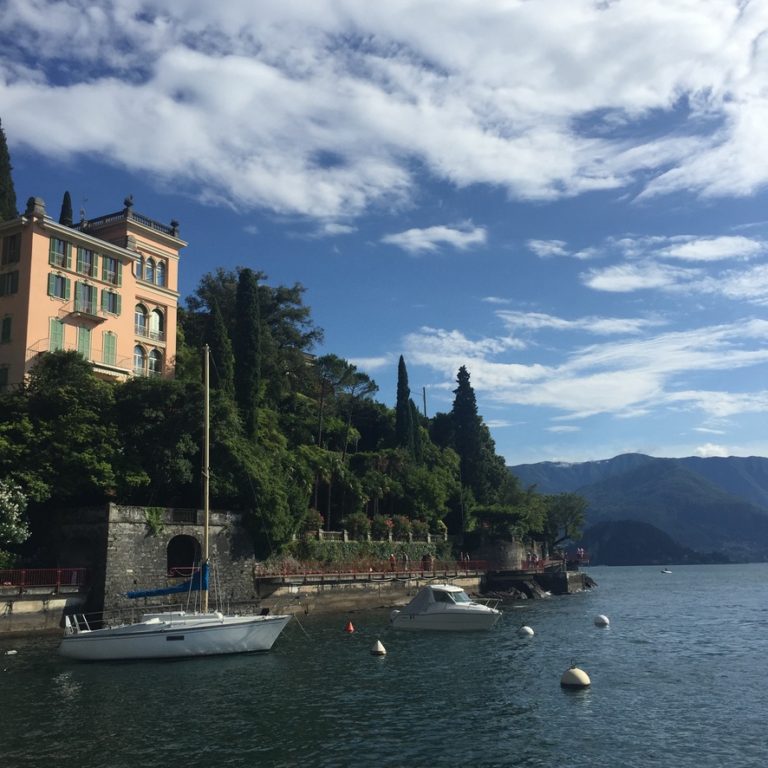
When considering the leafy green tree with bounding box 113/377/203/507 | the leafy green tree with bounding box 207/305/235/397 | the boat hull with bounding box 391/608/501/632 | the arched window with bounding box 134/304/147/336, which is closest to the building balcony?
the arched window with bounding box 134/304/147/336

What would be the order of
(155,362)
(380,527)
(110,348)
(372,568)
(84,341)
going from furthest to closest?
(380,527), (372,568), (155,362), (110,348), (84,341)

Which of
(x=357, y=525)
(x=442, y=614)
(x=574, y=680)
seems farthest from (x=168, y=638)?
(x=357, y=525)

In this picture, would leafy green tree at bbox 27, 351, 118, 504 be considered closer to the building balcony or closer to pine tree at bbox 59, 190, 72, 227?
the building balcony

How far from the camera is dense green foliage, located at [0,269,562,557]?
39.2m

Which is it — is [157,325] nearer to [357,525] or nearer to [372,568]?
[357,525]

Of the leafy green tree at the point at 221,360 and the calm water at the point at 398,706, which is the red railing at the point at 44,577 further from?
the leafy green tree at the point at 221,360

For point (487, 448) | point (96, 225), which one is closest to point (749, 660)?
point (96, 225)

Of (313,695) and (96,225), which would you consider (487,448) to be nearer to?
(96,225)

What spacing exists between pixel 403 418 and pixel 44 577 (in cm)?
5087

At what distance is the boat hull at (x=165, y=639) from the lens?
27.3 meters

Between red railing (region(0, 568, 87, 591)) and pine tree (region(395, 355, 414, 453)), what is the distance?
154ft

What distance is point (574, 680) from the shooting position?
2350 cm

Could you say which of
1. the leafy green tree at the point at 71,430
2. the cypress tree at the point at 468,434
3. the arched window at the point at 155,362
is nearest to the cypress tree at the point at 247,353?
the arched window at the point at 155,362

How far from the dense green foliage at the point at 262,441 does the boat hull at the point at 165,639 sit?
11.9m
